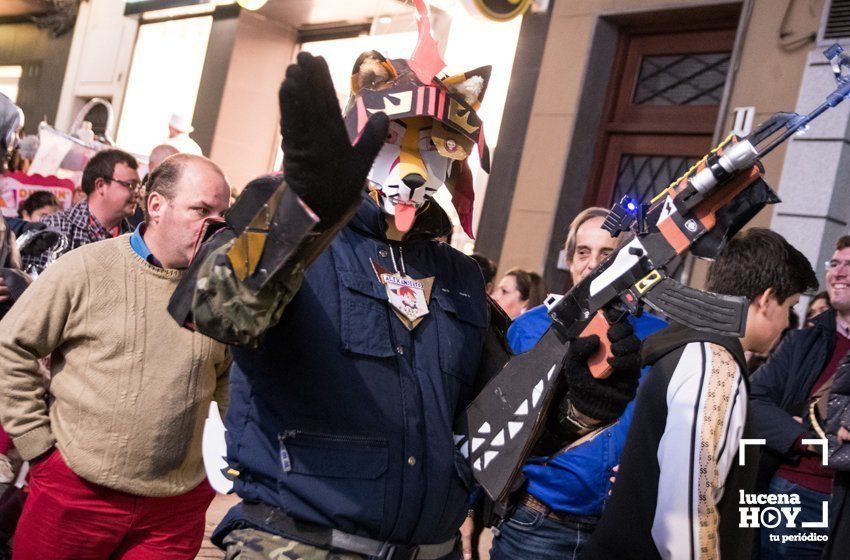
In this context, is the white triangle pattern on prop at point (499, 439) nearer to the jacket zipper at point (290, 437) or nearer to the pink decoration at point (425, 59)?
the jacket zipper at point (290, 437)

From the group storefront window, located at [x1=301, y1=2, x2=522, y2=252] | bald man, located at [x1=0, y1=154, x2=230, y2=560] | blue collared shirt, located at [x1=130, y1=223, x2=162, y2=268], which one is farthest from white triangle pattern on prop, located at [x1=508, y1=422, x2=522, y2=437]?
storefront window, located at [x1=301, y1=2, x2=522, y2=252]

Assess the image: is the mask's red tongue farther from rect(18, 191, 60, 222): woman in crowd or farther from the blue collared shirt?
rect(18, 191, 60, 222): woman in crowd

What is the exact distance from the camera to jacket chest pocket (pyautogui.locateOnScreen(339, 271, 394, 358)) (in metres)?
2.11

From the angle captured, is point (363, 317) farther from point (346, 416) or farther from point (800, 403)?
point (800, 403)

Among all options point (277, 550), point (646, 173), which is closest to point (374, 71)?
point (277, 550)

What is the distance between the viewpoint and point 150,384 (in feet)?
10.1

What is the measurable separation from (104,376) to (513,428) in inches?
57.6

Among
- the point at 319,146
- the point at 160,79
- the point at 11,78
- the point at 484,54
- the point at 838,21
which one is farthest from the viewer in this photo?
the point at 11,78

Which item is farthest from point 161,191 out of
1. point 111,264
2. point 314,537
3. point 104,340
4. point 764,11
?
point 764,11

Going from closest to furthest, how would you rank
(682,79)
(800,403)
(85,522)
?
(85,522)
(800,403)
(682,79)

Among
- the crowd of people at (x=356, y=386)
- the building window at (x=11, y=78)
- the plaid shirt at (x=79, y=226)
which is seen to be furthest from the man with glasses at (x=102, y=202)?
the building window at (x=11, y=78)

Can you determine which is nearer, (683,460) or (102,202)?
(683,460)

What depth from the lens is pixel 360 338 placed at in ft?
6.95

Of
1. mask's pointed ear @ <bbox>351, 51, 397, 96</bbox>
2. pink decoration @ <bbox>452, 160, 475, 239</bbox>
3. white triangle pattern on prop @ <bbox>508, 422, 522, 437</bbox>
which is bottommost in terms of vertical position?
white triangle pattern on prop @ <bbox>508, 422, 522, 437</bbox>
